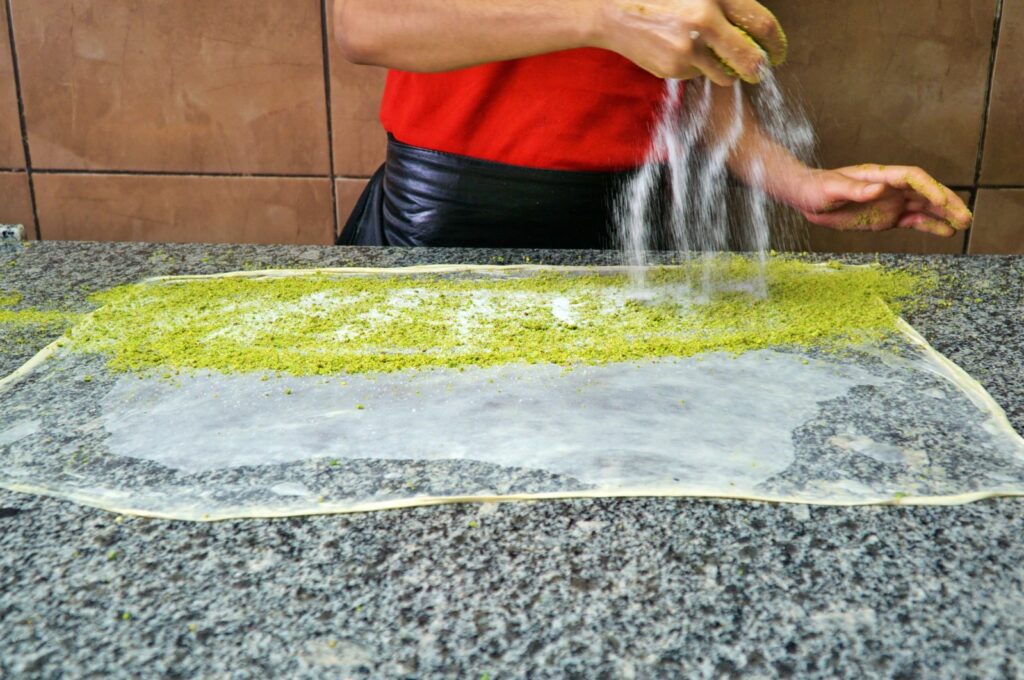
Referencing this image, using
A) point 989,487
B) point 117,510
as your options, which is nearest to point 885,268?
point 989,487

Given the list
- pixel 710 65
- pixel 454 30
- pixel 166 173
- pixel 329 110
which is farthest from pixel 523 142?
pixel 166 173

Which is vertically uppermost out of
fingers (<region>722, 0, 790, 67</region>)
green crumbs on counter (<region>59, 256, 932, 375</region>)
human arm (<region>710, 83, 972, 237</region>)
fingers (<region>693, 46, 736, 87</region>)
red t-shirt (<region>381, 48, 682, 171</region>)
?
fingers (<region>722, 0, 790, 67</region>)

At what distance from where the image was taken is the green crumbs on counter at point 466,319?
0.68 meters

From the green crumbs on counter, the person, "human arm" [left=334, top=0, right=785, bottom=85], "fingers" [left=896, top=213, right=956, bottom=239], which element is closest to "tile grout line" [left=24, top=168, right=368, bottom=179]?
the person

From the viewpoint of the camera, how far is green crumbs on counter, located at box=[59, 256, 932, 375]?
→ 68 cm

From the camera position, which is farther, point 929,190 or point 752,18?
point 929,190

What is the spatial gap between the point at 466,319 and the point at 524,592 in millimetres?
408

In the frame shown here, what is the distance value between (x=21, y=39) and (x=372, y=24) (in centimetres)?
103

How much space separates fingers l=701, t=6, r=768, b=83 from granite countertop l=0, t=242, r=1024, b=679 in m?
0.41

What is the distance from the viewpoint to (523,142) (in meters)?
1.06

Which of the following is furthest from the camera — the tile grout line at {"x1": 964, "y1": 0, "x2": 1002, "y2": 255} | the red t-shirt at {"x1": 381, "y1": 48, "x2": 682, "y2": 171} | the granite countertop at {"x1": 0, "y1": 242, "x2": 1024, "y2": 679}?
the tile grout line at {"x1": 964, "y1": 0, "x2": 1002, "y2": 255}

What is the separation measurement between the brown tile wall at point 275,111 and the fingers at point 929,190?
61 centimetres

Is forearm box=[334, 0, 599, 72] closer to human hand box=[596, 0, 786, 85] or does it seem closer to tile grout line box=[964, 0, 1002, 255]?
human hand box=[596, 0, 786, 85]

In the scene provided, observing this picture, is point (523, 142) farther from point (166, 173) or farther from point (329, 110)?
point (166, 173)
